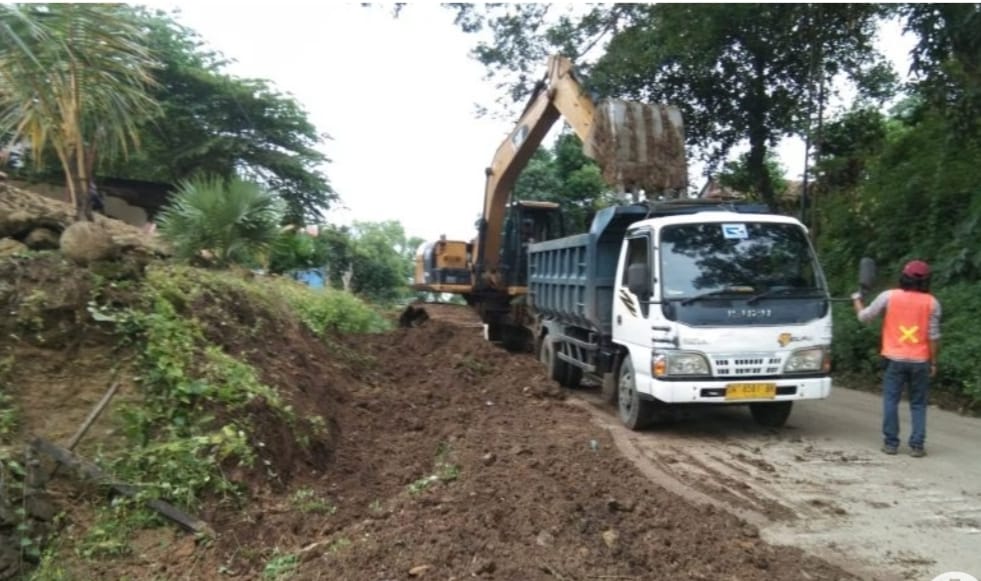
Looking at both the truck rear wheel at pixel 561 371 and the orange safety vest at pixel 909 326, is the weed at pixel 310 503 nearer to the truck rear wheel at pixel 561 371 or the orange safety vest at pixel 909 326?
the orange safety vest at pixel 909 326

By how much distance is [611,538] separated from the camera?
4.65 m

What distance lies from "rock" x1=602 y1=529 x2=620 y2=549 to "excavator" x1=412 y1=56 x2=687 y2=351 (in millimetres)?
6192

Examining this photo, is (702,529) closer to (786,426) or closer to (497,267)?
(786,426)

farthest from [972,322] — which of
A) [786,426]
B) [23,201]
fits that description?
[23,201]

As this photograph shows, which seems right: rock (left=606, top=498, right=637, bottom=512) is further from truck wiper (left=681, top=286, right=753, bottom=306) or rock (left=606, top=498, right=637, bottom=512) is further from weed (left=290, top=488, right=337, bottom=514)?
truck wiper (left=681, top=286, right=753, bottom=306)

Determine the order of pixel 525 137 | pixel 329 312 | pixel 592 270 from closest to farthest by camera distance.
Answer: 1. pixel 592 270
2. pixel 525 137
3. pixel 329 312

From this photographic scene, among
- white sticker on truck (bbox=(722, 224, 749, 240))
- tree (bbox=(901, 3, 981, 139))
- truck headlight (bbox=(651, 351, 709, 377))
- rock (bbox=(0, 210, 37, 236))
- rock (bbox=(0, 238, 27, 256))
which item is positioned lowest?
truck headlight (bbox=(651, 351, 709, 377))

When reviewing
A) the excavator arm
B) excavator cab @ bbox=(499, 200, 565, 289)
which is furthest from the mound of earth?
excavator cab @ bbox=(499, 200, 565, 289)

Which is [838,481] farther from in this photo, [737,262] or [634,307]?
[634,307]

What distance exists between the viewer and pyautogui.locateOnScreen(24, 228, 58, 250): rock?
24.6 ft

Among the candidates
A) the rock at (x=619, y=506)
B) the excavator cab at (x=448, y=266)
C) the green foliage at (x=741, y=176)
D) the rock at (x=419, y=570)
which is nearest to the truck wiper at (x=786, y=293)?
the rock at (x=619, y=506)

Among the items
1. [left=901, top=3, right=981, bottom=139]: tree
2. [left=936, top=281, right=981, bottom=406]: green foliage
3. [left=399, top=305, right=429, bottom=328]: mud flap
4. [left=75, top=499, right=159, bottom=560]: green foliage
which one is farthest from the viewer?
[left=399, top=305, right=429, bottom=328]: mud flap

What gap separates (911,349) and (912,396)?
44 centimetres

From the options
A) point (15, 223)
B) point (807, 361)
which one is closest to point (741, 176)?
point (807, 361)
